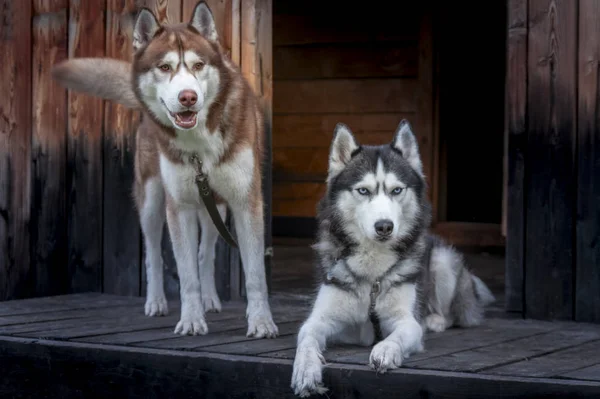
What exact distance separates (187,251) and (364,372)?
1.49 meters

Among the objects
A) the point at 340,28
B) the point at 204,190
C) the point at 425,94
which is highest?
the point at 340,28

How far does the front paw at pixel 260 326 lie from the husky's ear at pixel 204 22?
1.37 m

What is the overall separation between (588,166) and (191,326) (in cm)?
226

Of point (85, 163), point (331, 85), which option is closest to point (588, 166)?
point (85, 163)

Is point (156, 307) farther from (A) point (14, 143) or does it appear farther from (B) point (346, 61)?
Answer: (B) point (346, 61)

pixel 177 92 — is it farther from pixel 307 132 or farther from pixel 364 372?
pixel 307 132

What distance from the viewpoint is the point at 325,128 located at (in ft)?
33.0

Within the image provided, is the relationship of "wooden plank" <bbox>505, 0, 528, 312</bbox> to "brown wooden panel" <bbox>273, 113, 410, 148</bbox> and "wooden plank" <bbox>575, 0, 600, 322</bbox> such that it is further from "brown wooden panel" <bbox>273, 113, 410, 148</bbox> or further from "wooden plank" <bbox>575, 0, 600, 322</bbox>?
"brown wooden panel" <bbox>273, 113, 410, 148</bbox>

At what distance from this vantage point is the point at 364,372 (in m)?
3.63

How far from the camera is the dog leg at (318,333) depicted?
11.8 ft

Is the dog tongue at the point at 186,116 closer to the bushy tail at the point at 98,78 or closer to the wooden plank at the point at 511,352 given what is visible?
the bushy tail at the point at 98,78

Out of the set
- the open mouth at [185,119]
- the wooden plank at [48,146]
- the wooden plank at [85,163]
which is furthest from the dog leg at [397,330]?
the wooden plank at [48,146]

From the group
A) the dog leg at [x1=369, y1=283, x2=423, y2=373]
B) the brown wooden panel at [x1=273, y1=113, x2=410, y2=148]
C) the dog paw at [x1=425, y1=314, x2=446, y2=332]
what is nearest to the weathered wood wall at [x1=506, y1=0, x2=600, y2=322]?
the dog paw at [x1=425, y1=314, x2=446, y2=332]

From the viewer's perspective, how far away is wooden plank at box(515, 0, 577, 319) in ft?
16.9
